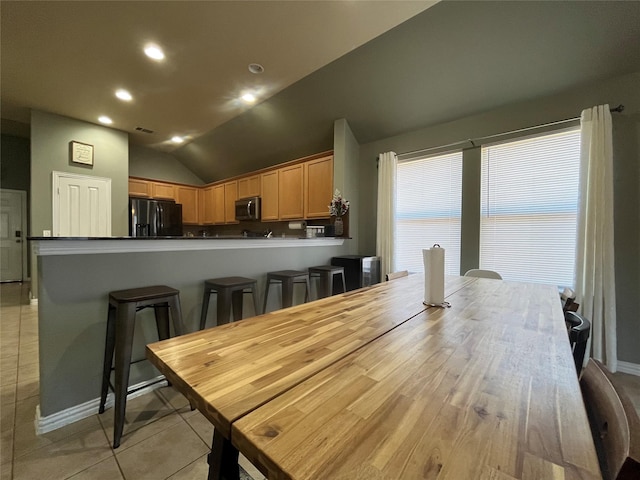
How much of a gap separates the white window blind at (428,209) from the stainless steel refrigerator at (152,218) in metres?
4.12

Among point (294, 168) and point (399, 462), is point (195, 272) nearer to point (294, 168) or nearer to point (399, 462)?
point (399, 462)

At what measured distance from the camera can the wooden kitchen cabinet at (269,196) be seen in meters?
4.73

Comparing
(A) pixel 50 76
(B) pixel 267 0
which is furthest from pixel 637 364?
(A) pixel 50 76

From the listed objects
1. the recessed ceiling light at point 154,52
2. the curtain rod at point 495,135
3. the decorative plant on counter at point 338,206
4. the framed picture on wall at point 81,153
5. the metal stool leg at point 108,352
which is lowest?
the metal stool leg at point 108,352

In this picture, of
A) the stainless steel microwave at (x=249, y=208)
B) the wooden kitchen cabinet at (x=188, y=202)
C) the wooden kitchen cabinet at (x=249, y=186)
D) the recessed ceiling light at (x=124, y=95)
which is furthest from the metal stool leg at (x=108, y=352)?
the wooden kitchen cabinet at (x=188, y=202)

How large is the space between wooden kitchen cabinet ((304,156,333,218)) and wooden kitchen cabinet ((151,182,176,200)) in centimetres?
345

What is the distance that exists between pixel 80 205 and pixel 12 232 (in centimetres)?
295

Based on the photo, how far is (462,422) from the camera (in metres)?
0.49

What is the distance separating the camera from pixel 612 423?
566 mm

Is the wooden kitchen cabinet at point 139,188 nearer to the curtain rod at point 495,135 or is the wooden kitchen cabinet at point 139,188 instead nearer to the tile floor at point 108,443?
the tile floor at point 108,443

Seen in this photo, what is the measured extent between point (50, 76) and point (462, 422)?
484 cm

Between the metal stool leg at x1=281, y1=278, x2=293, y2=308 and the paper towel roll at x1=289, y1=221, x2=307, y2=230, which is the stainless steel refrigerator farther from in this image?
the metal stool leg at x1=281, y1=278, x2=293, y2=308

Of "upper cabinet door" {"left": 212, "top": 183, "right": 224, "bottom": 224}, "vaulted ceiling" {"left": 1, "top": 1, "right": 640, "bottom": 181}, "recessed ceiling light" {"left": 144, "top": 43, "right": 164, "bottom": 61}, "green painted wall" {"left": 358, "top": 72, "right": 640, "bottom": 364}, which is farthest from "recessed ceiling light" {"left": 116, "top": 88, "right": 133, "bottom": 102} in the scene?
"green painted wall" {"left": 358, "top": 72, "right": 640, "bottom": 364}

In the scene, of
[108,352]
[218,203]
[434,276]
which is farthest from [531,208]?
[218,203]
